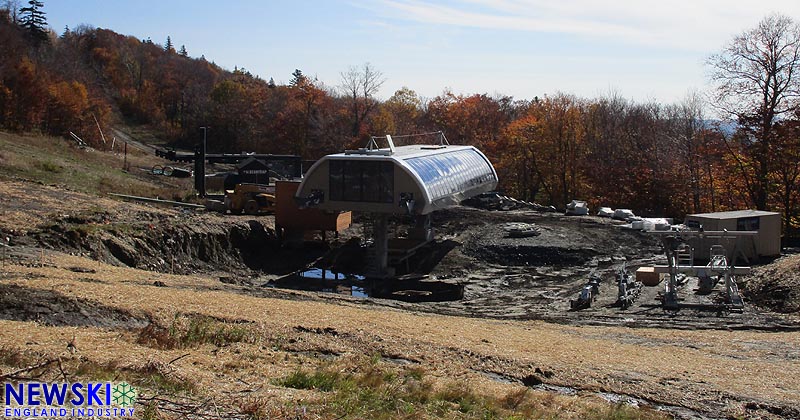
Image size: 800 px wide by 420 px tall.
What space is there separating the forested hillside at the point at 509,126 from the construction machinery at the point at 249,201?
29.1 meters

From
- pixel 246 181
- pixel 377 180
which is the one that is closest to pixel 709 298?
pixel 377 180

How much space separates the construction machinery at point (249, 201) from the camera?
44.3m

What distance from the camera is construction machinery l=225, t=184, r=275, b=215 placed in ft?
145

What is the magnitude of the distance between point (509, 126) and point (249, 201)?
3655 cm

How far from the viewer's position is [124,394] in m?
9.74

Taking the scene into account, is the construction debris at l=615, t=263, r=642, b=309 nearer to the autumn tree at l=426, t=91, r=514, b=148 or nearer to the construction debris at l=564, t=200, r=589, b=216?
the construction debris at l=564, t=200, r=589, b=216

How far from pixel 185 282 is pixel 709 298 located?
17.9 m

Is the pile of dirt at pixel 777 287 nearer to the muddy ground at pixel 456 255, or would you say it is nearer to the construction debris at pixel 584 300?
the muddy ground at pixel 456 255

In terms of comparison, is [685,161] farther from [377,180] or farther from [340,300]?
[340,300]

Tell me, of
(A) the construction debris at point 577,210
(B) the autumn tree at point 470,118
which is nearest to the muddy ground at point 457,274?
(A) the construction debris at point 577,210

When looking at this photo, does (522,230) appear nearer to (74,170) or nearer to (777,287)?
(777,287)

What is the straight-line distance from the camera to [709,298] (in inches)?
1108

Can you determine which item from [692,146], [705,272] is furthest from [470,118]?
[705,272]

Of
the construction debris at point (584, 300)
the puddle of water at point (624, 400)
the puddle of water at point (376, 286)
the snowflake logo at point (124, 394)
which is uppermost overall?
the snowflake logo at point (124, 394)
